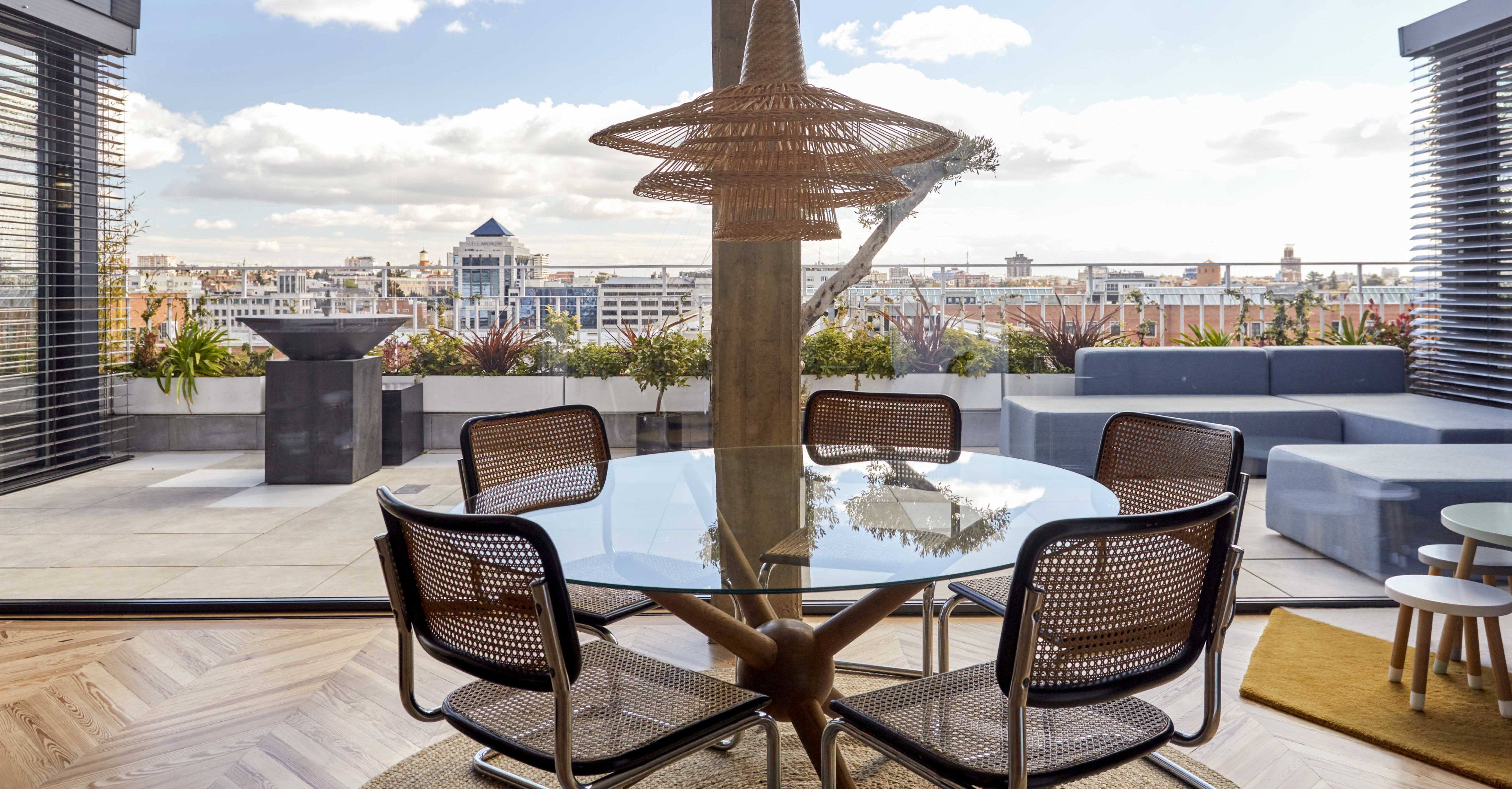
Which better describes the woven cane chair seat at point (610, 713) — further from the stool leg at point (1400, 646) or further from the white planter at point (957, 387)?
the stool leg at point (1400, 646)

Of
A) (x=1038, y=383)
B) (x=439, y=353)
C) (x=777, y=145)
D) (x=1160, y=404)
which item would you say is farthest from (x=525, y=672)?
(x=1160, y=404)

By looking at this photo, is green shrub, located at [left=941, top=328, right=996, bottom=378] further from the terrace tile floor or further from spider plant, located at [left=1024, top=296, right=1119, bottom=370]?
the terrace tile floor

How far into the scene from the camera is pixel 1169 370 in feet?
11.2

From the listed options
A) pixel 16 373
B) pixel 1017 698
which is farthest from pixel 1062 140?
pixel 16 373

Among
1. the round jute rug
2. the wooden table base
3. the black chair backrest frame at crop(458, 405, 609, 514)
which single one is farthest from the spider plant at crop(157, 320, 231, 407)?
the wooden table base

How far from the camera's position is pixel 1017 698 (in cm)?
146

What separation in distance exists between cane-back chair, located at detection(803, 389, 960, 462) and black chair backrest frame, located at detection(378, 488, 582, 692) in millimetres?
1493

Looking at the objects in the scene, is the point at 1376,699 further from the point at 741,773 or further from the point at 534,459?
the point at 534,459

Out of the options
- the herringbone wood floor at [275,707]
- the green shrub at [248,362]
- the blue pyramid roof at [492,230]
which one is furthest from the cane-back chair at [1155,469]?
the green shrub at [248,362]

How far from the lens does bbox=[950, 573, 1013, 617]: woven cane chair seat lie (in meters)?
2.28

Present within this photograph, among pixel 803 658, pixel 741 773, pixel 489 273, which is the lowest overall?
pixel 741 773

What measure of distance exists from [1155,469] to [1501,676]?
1.09m

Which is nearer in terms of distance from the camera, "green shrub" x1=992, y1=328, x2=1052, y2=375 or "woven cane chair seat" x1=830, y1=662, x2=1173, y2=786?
"woven cane chair seat" x1=830, y1=662, x2=1173, y2=786

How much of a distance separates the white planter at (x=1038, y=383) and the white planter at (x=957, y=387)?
0.04 m
